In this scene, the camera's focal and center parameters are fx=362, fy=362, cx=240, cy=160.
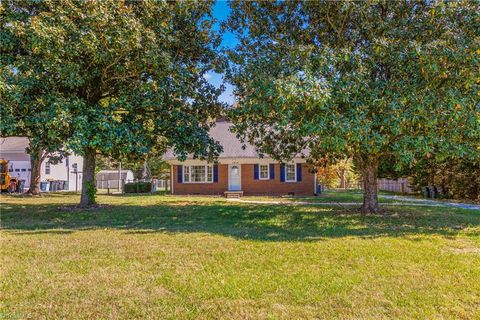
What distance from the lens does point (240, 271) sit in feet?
17.1

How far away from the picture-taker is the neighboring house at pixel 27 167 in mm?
30984

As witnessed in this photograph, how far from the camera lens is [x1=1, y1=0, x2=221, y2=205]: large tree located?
10.1m

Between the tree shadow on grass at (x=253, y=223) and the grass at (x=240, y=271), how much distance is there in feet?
0.25

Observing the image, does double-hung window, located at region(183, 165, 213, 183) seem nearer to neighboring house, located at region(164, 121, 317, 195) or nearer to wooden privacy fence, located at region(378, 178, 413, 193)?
neighboring house, located at region(164, 121, 317, 195)

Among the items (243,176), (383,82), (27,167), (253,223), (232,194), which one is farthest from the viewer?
(27,167)

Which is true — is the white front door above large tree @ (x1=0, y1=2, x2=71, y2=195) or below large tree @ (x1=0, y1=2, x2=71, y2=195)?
below

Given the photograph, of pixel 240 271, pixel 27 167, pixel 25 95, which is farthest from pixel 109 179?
pixel 240 271

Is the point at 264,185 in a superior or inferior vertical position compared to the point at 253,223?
superior

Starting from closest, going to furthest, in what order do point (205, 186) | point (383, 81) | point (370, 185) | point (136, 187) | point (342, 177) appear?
point (383, 81) < point (370, 185) < point (205, 186) < point (136, 187) < point (342, 177)

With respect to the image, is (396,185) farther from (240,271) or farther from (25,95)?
(240,271)

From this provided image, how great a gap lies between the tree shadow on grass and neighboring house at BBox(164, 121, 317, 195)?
11.0 metres

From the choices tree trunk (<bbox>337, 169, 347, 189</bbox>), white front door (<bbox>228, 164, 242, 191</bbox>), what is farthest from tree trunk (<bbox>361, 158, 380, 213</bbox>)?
tree trunk (<bbox>337, 169, 347, 189</bbox>)

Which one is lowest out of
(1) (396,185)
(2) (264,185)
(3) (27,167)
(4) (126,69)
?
(1) (396,185)

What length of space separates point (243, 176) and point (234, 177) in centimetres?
61
